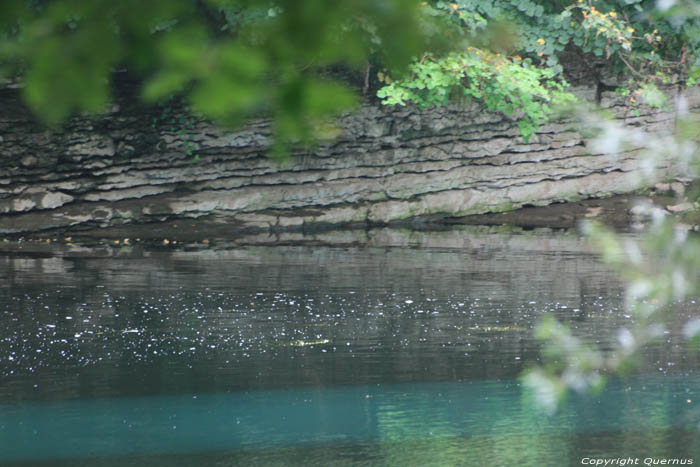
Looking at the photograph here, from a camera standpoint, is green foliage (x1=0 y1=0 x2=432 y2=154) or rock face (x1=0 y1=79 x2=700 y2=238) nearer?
green foliage (x1=0 y1=0 x2=432 y2=154)

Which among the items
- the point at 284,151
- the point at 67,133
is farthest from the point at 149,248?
the point at 284,151

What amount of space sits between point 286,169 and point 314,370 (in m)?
12.0

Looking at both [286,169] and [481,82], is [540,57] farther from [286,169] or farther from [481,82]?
[286,169]

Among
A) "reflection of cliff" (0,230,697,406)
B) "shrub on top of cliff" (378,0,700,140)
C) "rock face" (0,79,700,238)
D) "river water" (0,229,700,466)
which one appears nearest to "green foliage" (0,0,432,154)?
"river water" (0,229,700,466)

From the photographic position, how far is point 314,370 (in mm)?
7426

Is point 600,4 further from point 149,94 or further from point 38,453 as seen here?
point 149,94

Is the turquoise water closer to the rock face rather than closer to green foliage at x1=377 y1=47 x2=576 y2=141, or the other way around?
green foliage at x1=377 y1=47 x2=576 y2=141

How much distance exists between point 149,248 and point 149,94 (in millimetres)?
14773

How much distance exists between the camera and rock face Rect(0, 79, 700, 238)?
17828 mm

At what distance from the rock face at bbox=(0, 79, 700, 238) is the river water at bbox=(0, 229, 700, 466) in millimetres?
4784

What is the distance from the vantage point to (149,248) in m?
15.9

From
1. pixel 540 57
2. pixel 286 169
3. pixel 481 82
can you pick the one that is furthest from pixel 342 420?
pixel 540 57

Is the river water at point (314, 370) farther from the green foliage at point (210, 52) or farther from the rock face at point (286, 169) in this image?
the rock face at point (286, 169)

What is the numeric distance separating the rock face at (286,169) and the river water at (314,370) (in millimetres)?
4784
